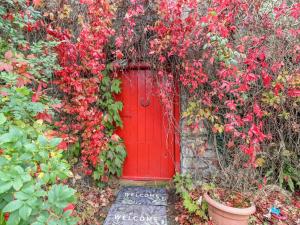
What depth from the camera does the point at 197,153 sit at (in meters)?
3.59

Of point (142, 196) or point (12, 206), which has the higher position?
point (12, 206)

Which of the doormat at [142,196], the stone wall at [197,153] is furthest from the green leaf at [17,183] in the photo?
the stone wall at [197,153]

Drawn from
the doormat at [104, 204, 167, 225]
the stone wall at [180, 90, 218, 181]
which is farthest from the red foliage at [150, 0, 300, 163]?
the doormat at [104, 204, 167, 225]

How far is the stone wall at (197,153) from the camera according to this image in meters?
3.55

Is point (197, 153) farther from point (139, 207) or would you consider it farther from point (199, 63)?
point (199, 63)

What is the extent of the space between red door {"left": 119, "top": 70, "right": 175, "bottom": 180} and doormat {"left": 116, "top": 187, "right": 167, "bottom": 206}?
0.29 metres

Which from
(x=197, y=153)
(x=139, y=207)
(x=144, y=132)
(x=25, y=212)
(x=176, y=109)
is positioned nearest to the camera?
(x=25, y=212)

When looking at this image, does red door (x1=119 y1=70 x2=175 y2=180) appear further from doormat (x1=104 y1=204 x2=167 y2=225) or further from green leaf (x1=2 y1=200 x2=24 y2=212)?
green leaf (x1=2 y1=200 x2=24 y2=212)

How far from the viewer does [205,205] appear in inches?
119

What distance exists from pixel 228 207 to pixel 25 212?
2499 mm

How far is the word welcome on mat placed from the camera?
9.70ft

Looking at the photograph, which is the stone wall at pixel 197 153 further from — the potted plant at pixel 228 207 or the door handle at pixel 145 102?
the door handle at pixel 145 102

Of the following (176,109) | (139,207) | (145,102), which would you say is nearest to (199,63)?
(176,109)

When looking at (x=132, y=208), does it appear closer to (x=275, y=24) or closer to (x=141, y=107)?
(x=141, y=107)
